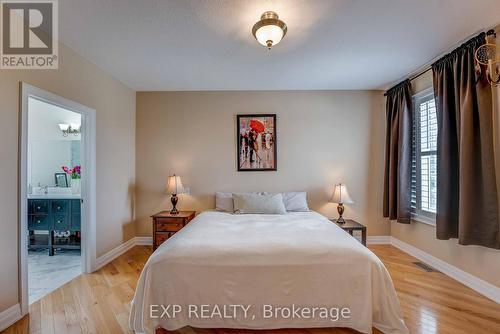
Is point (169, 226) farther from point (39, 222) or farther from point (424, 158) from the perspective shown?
point (424, 158)

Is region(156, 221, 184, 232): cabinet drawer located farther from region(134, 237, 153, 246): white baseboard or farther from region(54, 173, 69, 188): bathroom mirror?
region(54, 173, 69, 188): bathroom mirror

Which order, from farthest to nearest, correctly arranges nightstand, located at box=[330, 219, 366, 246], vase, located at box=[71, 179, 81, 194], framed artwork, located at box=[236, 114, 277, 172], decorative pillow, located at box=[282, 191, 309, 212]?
framed artwork, located at box=[236, 114, 277, 172]
vase, located at box=[71, 179, 81, 194]
decorative pillow, located at box=[282, 191, 309, 212]
nightstand, located at box=[330, 219, 366, 246]

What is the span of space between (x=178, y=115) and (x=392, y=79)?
11.0ft

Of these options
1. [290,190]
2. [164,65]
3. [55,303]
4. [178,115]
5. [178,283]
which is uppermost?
[164,65]

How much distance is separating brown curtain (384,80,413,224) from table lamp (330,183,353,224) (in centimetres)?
63

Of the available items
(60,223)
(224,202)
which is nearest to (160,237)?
(224,202)

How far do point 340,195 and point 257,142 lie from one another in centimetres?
153

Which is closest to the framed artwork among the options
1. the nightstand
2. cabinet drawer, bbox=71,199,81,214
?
the nightstand

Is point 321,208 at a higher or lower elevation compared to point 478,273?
higher

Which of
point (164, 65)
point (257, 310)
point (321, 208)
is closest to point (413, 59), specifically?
point (321, 208)

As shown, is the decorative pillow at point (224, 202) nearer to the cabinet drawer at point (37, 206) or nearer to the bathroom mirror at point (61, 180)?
the cabinet drawer at point (37, 206)

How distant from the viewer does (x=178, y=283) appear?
6.03 feet

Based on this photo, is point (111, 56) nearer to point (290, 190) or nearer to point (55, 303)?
point (55, 303)

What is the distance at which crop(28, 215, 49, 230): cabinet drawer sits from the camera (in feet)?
11.6
